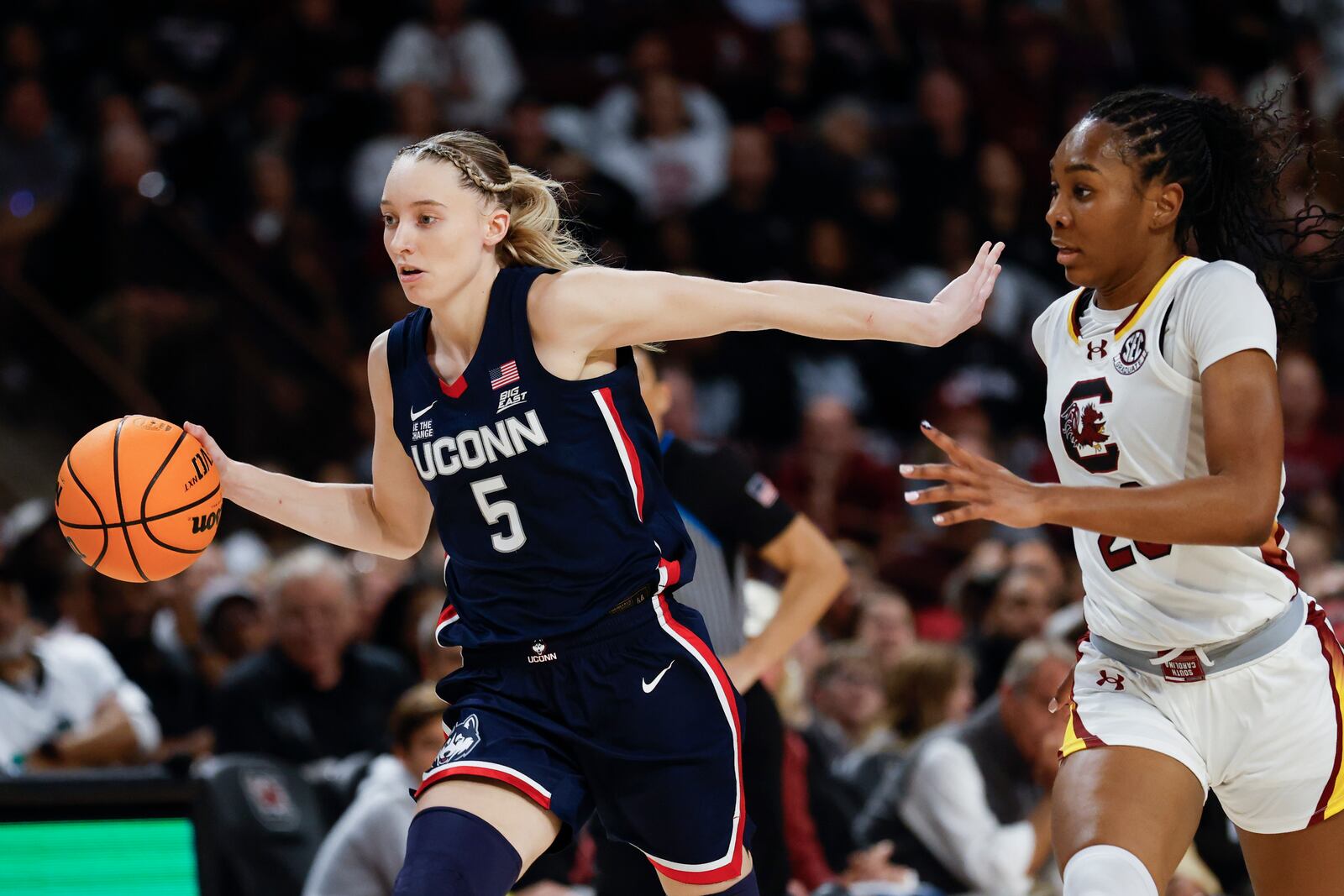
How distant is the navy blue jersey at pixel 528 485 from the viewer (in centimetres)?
367

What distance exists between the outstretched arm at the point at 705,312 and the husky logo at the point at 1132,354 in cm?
33

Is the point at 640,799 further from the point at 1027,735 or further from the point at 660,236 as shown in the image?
the point at 660,236

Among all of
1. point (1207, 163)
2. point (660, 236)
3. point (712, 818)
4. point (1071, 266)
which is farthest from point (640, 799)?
point (660, 236)

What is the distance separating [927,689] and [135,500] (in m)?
3.93

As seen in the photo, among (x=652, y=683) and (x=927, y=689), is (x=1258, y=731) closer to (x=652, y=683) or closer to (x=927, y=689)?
(x=652, y=683)

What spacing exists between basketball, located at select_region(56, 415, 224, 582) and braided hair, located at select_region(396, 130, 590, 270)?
2.96 feet

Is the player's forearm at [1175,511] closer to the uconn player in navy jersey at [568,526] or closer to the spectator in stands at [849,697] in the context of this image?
the uconn player in navy jersey at [568,526]

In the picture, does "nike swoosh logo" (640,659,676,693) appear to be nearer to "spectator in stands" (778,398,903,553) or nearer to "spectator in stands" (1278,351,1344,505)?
"spectator in stands" (778,398,903,553)

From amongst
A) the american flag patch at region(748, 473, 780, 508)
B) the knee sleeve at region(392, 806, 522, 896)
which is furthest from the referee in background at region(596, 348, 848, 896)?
the knee sleeve at region(392, 806, 522, 896)

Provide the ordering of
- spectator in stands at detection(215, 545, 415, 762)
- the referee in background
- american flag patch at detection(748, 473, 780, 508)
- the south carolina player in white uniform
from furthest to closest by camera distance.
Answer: spectator in stands at detection(215, 545, 415, 762)
american flag patch at detection(748, 473, 780, 508)
the referee in background
the south carolina player in white uniform

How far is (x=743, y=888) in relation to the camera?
387cm

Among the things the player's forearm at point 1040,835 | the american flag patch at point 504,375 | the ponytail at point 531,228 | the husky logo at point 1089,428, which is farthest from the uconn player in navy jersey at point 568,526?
the player's forearm at point 1040,835

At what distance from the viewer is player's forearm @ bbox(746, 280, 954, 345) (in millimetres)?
3705

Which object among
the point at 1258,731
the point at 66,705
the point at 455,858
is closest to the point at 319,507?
the point at 455,858
